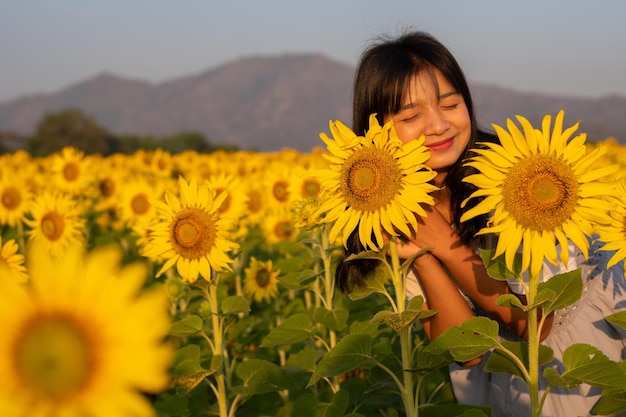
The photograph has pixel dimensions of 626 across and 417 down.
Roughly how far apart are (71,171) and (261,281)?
477 centimetres

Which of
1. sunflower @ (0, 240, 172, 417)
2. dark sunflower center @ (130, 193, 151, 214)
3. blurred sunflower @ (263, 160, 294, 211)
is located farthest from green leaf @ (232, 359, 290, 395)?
dark sunflower center @ (130, 193, 151, 214)

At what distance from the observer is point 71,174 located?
9961 millimetres

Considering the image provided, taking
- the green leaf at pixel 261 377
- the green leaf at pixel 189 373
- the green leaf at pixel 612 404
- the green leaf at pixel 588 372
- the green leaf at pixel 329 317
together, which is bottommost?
the green leaf at pixel 261 377

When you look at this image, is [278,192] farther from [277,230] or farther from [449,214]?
[449,214]

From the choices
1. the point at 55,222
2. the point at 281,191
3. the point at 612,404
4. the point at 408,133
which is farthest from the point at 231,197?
the point at 612,404

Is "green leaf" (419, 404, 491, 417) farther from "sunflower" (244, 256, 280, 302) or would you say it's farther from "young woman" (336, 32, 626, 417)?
"sunflower" (244, 256, 280, 302)

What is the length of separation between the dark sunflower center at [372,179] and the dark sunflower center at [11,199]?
6750 millimetres

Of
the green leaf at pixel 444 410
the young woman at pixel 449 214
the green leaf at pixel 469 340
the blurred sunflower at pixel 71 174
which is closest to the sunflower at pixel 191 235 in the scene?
the young woman at pixel 449 214

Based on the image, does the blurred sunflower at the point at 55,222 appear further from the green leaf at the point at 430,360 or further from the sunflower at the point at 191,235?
the green leaf at the point at 430,360

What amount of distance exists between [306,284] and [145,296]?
329 centimetres

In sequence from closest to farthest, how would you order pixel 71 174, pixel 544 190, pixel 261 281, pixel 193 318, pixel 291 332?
pixel 544 190
pixel 193 318
pixel 291 332
pixel 261 281
pixel 71 174

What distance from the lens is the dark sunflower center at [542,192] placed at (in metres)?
2.33

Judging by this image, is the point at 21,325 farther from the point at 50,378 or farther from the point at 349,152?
the point at 349,152

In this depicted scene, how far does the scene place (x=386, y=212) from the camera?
271 centimetres
